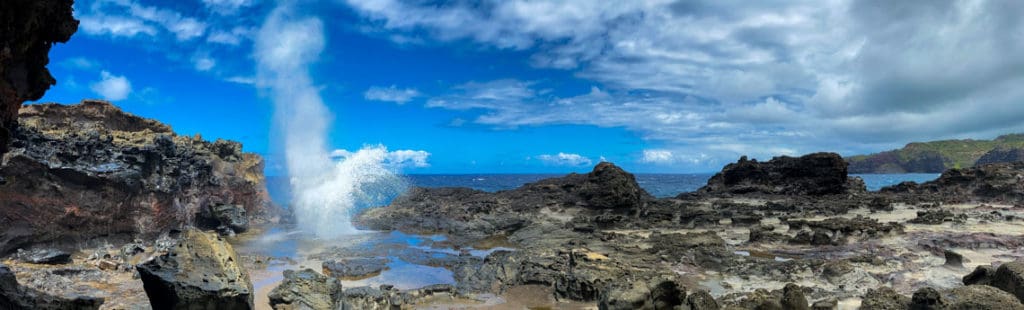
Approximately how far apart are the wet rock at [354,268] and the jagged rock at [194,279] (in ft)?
26.3

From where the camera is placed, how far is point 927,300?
8.02 meters

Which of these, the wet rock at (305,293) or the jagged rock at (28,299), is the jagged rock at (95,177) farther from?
the jagged rock at (28,299)

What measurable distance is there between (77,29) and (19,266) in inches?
460

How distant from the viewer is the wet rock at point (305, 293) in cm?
1036

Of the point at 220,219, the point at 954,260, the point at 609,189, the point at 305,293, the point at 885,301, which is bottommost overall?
the point at 954,260

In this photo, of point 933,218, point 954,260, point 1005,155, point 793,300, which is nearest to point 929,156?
point 1005,155

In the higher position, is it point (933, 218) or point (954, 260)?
point (933, 218)

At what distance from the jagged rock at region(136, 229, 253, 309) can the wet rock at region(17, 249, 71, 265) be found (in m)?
10.6

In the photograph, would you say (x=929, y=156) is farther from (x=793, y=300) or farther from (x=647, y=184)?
(x=793, y=300)

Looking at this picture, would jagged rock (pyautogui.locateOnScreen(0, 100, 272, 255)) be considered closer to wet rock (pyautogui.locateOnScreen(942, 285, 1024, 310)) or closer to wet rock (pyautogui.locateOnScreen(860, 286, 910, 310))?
wet rock (pyautogui.locateOnScreen(860, 286, 910, 310))

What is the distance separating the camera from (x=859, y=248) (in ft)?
57.0

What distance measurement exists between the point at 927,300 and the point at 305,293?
11.4m

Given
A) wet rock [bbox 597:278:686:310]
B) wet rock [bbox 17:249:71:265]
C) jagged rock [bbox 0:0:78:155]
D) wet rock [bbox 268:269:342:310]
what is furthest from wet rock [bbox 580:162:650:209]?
jagged rock [bbox 0:0:78:155]

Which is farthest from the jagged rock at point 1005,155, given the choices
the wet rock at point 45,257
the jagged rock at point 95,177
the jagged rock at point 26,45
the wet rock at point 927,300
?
the wet rock at point 45,257
